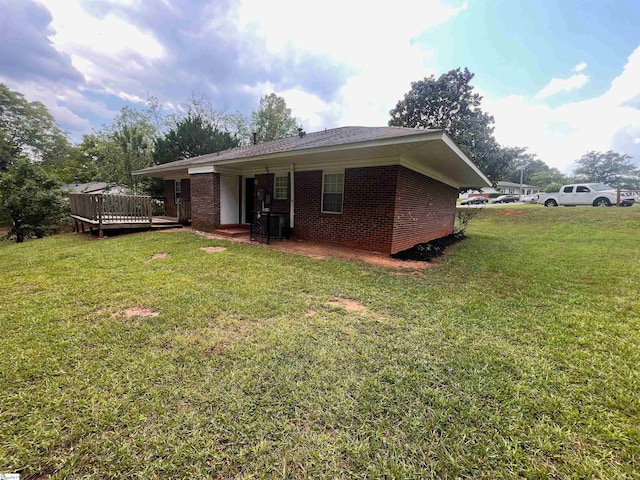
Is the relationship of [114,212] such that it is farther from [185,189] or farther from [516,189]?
[516,189]

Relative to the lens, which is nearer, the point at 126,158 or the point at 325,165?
the point at 325,165

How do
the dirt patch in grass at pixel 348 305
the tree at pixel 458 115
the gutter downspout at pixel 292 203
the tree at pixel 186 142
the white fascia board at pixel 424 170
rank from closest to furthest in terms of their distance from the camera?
the dirt patch in grass at pixel 348 305 < the white fascia board at pixel 424 170 < the gutter downspout at pixel 292 203 < the tree at pixel 186 142 < the tree at pixel 458 115

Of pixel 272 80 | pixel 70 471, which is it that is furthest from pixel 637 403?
pixel 272 80

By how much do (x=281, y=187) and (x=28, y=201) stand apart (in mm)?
13033

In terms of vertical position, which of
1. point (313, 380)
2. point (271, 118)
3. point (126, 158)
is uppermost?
point (271, 118)

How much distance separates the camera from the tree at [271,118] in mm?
30391

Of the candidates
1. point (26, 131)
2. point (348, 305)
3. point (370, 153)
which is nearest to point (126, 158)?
point (370, 153)

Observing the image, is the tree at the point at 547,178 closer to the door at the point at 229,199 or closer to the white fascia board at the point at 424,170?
the white fascia board at the point at 424,170

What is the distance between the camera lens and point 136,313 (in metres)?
3.31

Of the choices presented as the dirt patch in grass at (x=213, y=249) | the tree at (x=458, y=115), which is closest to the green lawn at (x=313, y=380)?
the dirt patch in grass at (x=213, y=249)

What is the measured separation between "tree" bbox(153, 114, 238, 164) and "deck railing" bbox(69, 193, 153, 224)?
32.2ft

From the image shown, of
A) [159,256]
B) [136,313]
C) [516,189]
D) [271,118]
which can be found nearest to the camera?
[136,313]

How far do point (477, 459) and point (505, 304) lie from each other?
3.13m

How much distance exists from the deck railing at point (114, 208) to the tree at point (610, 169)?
220 feet
